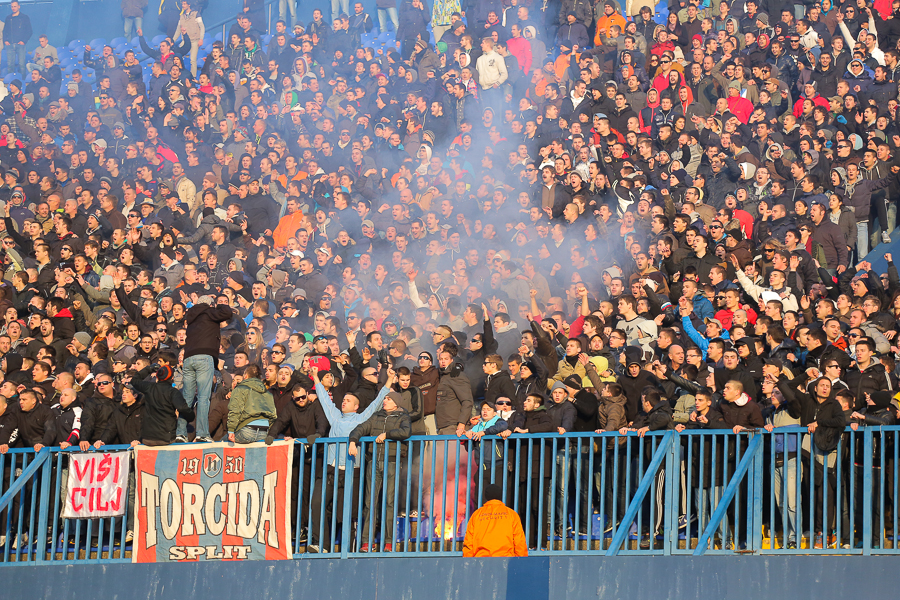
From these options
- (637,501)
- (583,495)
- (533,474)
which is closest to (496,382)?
(533,474)

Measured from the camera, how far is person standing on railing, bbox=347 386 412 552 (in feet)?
35.2

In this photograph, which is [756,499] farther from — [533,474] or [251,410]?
[251,410]

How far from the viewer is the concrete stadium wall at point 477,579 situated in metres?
9.51

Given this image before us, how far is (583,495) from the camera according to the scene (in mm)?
10578

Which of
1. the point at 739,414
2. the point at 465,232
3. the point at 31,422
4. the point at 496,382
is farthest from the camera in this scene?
the point at 465,232

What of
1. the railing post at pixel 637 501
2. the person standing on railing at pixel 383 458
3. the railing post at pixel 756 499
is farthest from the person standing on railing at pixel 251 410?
the railing post at pixel 756 499

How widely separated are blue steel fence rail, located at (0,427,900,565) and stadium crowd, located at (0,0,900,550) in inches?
4.4

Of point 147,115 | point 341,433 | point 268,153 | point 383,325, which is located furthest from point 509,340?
point 147,115

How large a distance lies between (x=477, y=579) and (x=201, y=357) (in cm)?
411

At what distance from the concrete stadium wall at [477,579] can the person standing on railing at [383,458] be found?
39cm

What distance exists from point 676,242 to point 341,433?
16.8 ft

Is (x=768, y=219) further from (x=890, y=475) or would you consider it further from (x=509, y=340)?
(x=890, y=475)

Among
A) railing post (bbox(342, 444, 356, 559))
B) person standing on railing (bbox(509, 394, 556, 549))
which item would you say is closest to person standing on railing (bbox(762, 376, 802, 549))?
person standing on railing (bbox(509, 394, 556, 549))

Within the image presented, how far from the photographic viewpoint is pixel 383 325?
48.2 feet
